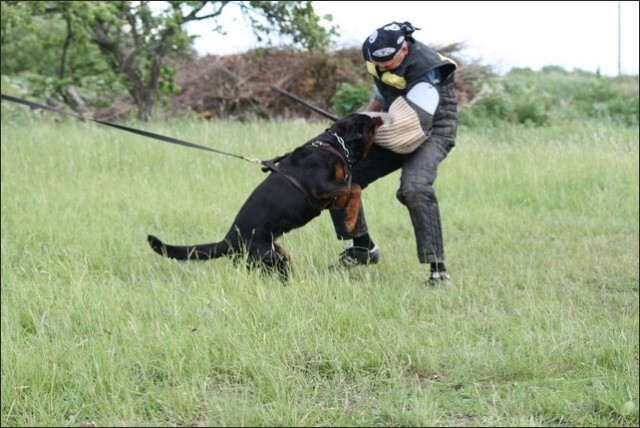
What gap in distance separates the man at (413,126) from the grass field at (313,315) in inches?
13.6

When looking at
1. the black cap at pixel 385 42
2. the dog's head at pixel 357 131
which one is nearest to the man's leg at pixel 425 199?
the dog's head at pixel 357 131

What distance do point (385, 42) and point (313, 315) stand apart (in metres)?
2.06

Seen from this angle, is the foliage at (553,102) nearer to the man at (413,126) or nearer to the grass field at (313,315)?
the grass field at (313,315)

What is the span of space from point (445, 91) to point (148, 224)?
301 cm

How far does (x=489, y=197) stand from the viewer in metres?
9.11

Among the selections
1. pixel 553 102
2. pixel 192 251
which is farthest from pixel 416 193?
pixel 553 102

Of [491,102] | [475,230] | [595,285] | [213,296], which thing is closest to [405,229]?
[475,230]

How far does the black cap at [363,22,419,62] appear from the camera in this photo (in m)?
5.61

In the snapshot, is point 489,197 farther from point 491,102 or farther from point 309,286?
point 491,102

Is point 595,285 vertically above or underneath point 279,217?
underneath

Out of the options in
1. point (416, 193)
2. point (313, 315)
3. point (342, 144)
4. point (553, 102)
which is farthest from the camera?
point (553, 102)

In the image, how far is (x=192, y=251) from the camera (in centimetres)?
536

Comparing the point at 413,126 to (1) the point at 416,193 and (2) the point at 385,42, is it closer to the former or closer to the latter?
(1) the point at 416,193

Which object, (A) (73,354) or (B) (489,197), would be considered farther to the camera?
(B) (489,197)
